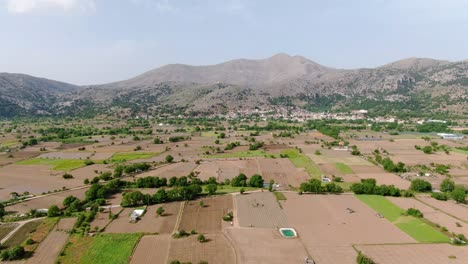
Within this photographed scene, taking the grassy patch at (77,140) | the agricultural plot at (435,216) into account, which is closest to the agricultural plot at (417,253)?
the agricultural plot at (435,216)

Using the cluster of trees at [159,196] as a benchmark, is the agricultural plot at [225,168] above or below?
below

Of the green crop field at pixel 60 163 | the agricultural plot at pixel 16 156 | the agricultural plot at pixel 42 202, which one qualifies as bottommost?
the agricultural plot at pixel 42 202

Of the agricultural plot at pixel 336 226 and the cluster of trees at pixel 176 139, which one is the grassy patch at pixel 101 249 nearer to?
the agricultural plot at pixel 336 226

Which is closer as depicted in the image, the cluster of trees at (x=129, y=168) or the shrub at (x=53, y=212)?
the shrub at (x=53, y=212)

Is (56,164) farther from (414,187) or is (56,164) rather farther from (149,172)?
(414,187)

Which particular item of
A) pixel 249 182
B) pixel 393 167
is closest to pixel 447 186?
pixel 393 167

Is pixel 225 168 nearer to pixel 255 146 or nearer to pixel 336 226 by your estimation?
pixel 255 146
